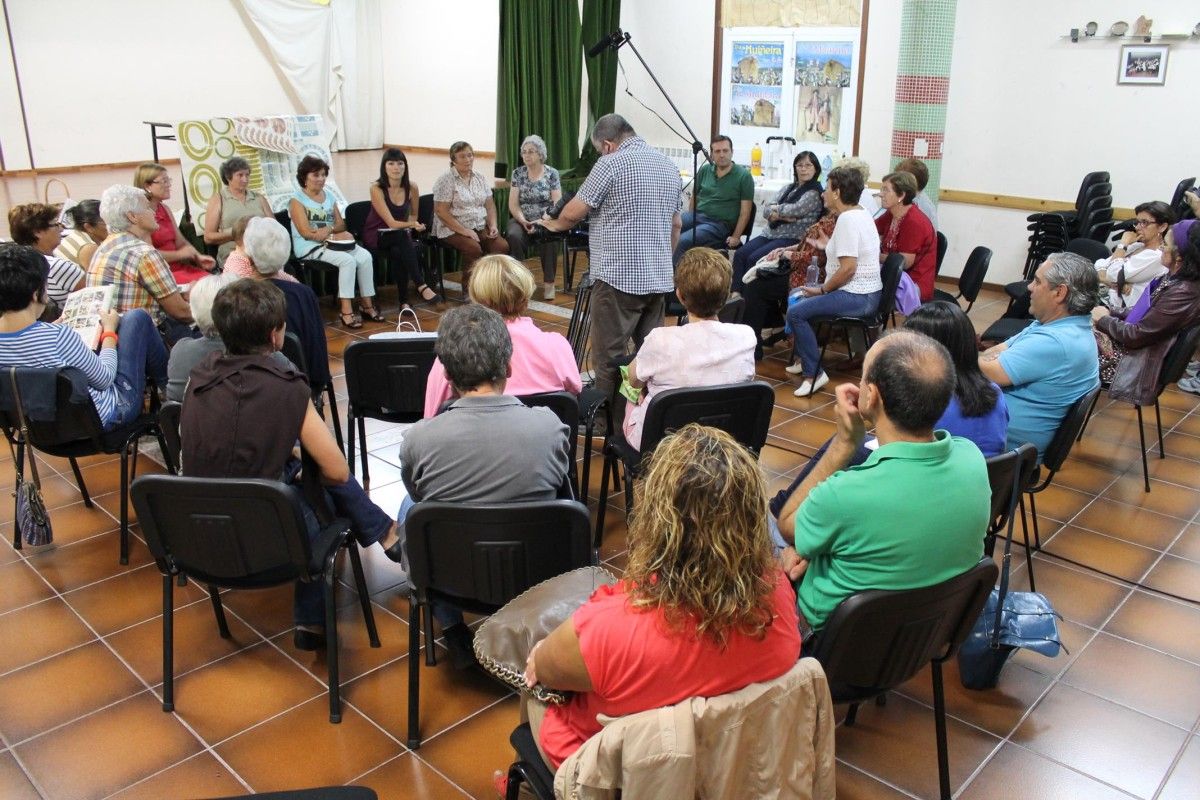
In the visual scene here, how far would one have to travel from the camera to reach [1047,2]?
21.8 feet

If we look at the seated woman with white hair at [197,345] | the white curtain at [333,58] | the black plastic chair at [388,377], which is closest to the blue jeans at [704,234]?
the black plastic chair at [388,377]

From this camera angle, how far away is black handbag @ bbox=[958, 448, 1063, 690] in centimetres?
257

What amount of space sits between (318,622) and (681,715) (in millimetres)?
1727

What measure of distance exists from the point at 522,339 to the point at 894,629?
165 centimetres

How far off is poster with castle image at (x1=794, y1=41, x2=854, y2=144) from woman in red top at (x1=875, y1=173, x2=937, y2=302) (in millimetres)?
2702

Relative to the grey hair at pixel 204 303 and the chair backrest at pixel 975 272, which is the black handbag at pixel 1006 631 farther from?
the chair backrest at pixel 975 272

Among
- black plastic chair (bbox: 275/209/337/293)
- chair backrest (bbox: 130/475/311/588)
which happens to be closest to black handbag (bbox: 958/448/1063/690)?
chair backrest (bbox: 130/475/311/588)

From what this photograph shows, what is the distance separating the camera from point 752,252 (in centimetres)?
627

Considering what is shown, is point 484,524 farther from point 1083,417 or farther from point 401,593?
point 1083,417

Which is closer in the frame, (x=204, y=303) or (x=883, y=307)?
(x=204, y=303)

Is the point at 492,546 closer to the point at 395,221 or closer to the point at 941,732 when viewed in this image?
the point at 941,732

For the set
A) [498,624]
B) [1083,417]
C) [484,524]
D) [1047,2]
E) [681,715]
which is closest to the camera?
[681,715]

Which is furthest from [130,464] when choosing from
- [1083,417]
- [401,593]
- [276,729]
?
[1083,417]

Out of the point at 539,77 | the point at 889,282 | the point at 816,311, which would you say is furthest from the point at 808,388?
the point at 539,77
